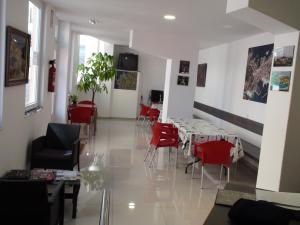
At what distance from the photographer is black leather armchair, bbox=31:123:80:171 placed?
4.58 m

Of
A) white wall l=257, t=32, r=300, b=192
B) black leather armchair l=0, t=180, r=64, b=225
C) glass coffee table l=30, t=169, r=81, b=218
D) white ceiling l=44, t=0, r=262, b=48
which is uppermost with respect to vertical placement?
white ceiling l=44, t=0, r=262, b=48

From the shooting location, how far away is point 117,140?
26.8ft

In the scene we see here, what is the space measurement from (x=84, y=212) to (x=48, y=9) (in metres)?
3.69

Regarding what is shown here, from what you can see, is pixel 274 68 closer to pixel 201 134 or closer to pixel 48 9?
pixel 201 134

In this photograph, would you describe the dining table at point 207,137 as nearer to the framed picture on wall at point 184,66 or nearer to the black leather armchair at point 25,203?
the framed picture on wall at point 184,66

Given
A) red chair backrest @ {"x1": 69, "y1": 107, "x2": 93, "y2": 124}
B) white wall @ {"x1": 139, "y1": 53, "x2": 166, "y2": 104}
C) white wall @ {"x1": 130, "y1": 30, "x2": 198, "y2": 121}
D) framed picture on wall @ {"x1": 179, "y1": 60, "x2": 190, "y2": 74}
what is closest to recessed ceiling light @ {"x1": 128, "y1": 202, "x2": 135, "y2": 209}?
red chair backrest @ {"x1": 69, "y1": 107, "x2": 93, "y2": 124}

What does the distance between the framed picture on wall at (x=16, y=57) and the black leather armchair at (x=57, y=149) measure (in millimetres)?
1074

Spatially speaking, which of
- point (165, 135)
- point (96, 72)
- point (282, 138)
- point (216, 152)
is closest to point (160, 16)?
point (165, 135)

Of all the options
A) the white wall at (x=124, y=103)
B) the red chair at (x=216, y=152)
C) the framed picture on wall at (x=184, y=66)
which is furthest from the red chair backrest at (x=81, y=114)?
the white wall at (x=124, y=103)

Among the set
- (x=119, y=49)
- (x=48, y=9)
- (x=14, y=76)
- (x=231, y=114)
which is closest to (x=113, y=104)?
(x=119, y=49)

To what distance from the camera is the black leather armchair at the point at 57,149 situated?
15.0 ft

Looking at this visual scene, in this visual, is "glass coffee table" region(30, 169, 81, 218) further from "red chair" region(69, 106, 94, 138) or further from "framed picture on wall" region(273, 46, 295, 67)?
"red chair" region(69, 106, 94, 138)

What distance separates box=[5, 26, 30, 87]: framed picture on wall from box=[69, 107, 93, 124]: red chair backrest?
3.49 m

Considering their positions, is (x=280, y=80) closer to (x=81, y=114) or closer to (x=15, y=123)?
(x=15, y=123)
